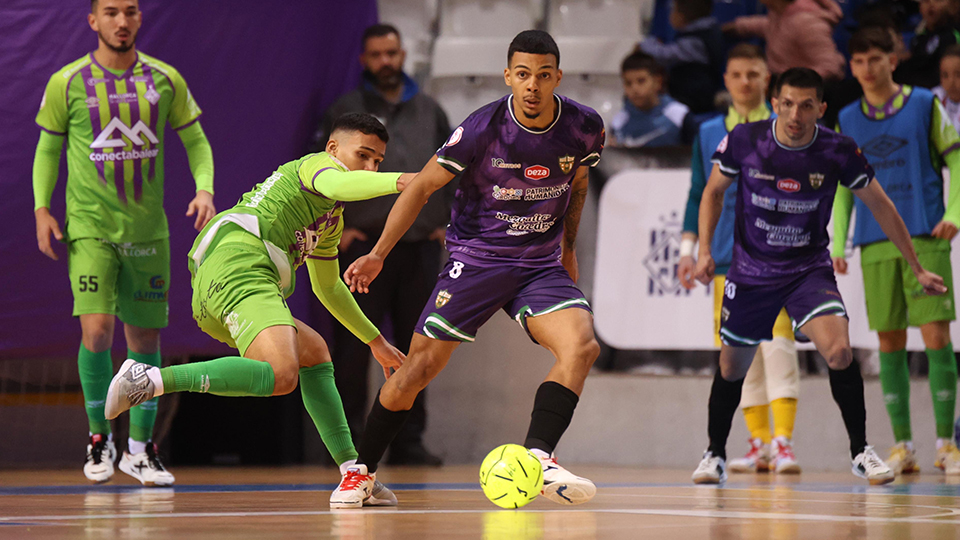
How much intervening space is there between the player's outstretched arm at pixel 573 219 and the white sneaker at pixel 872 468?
6.46ft

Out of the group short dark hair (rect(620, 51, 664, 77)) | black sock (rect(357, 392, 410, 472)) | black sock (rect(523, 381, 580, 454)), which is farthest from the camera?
short dark hair (rect(620, 51, 664, 77))

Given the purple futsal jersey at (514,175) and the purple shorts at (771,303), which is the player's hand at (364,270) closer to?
the purple futsal jersey at (514,175)

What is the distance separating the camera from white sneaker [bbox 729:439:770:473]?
23.2ft

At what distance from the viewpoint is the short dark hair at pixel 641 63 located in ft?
26.3

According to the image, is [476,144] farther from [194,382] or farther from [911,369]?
[911,369]

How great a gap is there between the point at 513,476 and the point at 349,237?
4.03 m

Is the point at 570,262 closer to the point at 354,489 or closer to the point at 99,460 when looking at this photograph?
the point at 354,489

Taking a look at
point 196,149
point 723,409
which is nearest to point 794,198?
point 723,409

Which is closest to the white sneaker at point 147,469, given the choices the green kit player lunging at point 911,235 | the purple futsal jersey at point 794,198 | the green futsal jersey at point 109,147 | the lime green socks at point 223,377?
the green futsal jersey at point 109,147

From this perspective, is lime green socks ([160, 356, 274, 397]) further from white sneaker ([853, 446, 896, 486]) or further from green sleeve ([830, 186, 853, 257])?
green sleeve ([830, 186, 853, 257])

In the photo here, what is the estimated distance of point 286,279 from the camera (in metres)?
4.69

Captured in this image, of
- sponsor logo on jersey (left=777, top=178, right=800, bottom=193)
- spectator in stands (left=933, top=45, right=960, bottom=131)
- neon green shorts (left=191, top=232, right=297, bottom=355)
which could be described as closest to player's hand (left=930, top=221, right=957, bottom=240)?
spectator in stands (left=933, top=45, right=960, bottom=131)

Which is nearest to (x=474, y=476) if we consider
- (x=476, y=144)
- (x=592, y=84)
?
(x=476, y=144)

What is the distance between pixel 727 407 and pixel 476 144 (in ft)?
8.19
